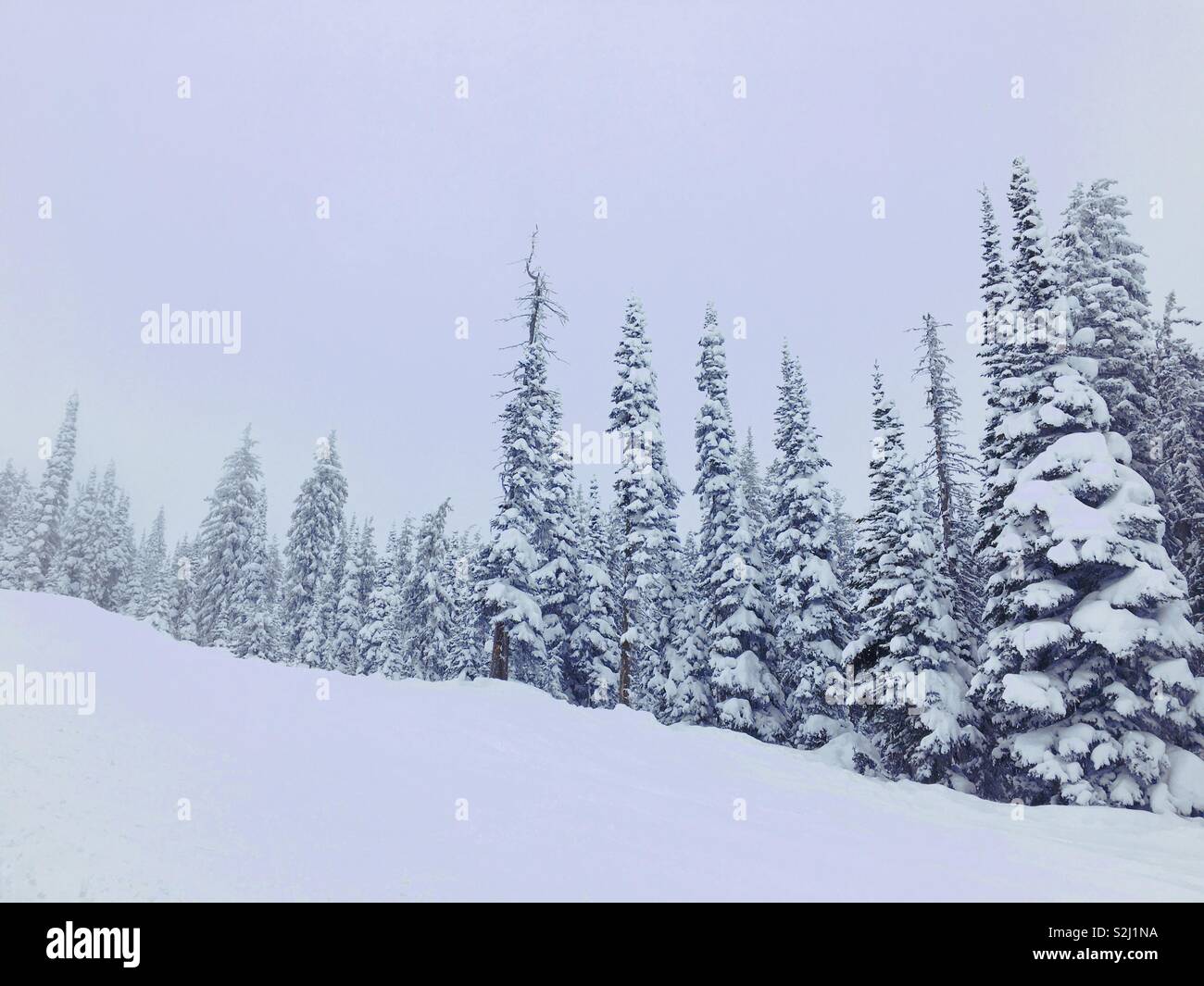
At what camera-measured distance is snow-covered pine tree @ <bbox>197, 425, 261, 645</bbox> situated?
48.7m

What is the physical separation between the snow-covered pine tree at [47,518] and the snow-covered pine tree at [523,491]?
49442 mm

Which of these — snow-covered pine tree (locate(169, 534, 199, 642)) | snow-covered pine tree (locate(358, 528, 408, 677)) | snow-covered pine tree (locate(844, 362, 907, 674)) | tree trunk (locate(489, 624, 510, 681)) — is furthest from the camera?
snow-covered pine tree (locate(169, 534, 199, 642))

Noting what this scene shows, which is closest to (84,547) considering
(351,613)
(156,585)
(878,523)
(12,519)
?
(156,585)

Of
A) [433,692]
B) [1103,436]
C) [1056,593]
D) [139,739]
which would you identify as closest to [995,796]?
[1056,593]

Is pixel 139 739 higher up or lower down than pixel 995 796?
higher up

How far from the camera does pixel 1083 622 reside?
16.6 m

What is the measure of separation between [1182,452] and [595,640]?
2451cm

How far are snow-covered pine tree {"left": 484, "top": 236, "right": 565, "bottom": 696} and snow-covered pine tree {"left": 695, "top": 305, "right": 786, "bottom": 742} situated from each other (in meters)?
7.12

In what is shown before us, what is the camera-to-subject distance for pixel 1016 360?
806 inches

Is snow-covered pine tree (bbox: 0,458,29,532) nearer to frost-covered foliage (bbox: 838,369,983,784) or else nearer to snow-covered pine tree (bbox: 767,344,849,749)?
snow-covered pine tree (bbox: 767,344,849,749)

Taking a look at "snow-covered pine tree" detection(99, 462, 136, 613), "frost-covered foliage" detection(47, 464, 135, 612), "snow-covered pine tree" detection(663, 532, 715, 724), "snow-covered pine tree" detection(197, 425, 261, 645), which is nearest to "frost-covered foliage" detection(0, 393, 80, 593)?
"frost-covered foliage" detection(47, 464, 135, 612)

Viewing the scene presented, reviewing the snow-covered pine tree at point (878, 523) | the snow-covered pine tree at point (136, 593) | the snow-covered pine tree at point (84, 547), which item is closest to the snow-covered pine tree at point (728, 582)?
the snow-covered pine tree at point (878, 523)

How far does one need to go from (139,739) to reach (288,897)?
5.58 metres
